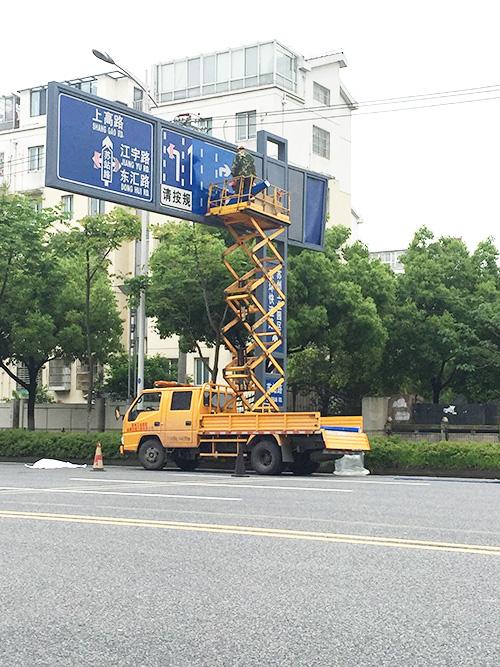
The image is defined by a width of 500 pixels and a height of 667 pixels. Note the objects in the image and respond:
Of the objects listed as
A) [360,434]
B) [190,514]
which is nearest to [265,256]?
[360,434]

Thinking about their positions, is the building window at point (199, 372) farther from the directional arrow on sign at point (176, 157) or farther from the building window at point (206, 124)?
the directional arrow on sign at point (176, 157)

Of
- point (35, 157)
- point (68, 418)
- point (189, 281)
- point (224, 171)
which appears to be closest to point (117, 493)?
point (224, 171)

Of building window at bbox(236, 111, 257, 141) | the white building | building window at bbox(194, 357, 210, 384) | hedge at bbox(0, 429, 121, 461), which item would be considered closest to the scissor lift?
hedge at bbox(0, 429, 121, 461)

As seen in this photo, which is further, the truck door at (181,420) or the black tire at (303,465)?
the truck door at (181,420)

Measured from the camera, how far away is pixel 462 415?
35.6 metres

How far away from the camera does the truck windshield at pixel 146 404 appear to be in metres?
25.8

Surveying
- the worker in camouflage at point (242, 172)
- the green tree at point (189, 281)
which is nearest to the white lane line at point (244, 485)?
the worker in camouflage at point (242, 172)

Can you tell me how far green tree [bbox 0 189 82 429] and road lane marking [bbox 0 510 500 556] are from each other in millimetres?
21378

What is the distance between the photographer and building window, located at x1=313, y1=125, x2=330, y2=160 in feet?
171

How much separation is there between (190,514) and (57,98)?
46.0ft

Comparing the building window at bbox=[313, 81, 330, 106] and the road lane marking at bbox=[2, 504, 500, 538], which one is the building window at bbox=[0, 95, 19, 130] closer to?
A: the building window at bbox=[313, 81, 330, 106]

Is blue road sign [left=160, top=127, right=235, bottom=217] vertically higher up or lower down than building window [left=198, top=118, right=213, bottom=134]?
lower down

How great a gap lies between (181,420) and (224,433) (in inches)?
57.9

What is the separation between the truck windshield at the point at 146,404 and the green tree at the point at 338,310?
8.29m
